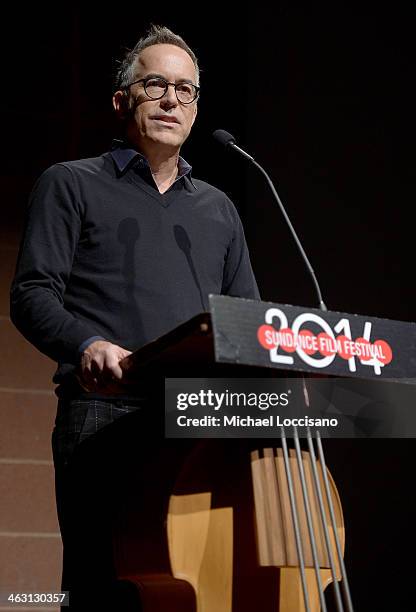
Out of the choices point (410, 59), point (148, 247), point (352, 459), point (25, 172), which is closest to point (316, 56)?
point (410, 59)

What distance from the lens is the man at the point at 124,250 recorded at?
169 centimetres

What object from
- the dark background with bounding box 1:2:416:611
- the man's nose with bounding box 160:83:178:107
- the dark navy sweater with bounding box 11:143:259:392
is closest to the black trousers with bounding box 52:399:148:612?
the dark navy sweater with bounding box 11:143:259:392

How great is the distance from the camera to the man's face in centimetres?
197

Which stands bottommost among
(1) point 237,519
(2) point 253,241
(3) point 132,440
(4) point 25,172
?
(1) point 237,519

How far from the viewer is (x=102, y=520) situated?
63.2 inches

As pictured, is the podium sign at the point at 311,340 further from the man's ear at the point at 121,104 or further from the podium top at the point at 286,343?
the man's ear at the point at 121,104

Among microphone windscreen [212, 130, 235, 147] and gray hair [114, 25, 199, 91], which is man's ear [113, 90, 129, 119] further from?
microphone windscreen [212, 130, 235, 147]

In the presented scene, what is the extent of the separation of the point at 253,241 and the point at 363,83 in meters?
0.65

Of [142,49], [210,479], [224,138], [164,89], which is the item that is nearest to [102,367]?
[210,479]

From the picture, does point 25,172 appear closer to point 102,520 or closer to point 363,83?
point 363,83

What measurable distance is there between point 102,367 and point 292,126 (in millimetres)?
2141

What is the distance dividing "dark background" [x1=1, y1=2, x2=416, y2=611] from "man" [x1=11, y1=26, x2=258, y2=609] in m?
1.14

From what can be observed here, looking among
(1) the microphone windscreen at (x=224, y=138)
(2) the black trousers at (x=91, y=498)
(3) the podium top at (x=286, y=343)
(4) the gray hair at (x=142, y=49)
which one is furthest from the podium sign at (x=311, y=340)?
(4) the gray hair at (x=142, y=49)

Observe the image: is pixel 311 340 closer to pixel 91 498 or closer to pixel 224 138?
pixel 91 498
